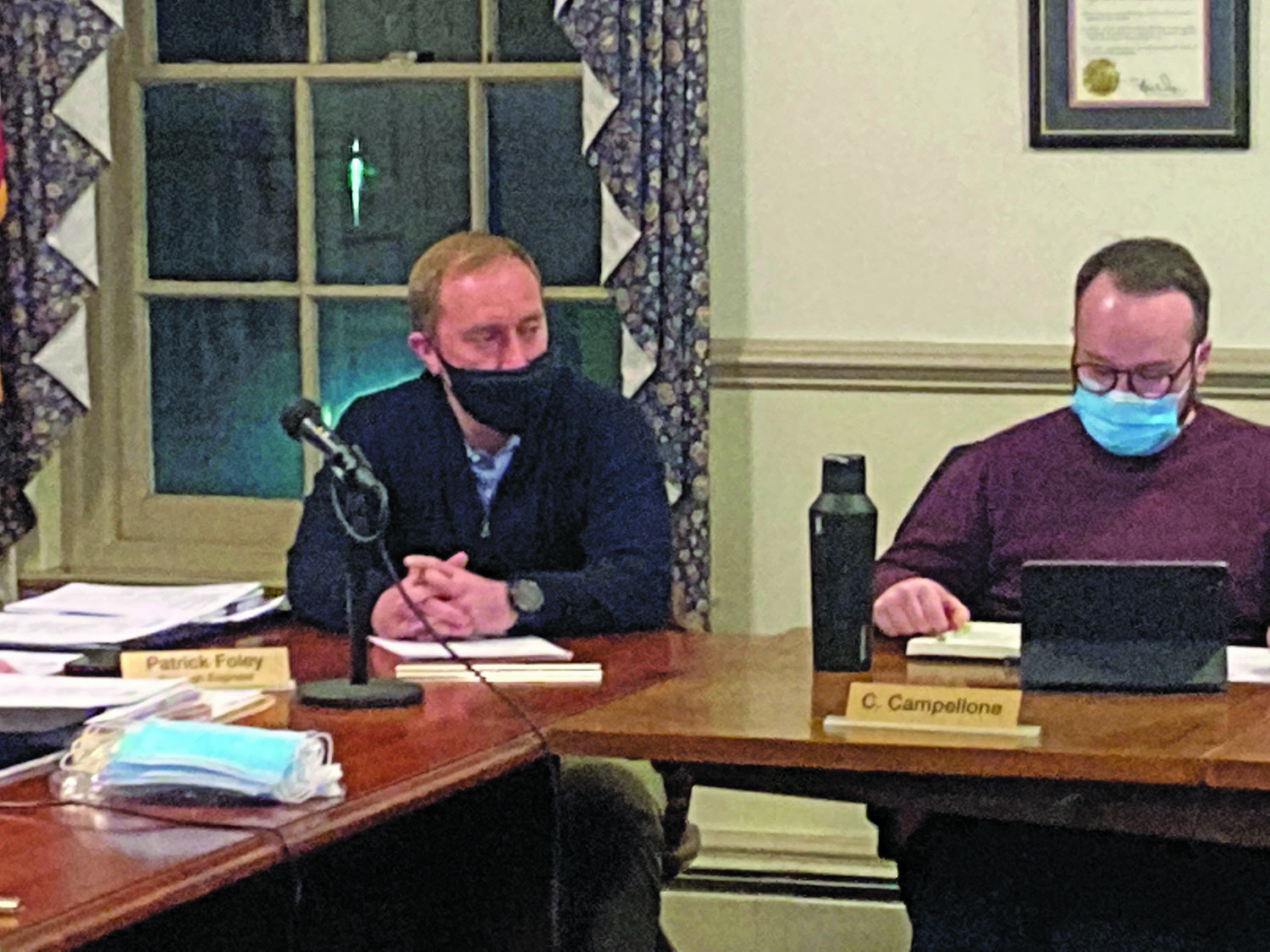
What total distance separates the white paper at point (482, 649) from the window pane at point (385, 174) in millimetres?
1519

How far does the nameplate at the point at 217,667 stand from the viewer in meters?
2.15

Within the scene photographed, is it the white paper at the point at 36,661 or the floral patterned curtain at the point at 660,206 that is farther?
the floral patterned curtain at the point at 660,206

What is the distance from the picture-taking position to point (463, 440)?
2781 millimetres

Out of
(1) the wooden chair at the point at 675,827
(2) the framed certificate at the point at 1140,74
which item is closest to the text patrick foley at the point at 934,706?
(1) the wooden chair at the point at 675,827

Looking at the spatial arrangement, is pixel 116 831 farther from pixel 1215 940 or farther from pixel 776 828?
pixel 776 828

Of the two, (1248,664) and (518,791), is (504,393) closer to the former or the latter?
(518,791)

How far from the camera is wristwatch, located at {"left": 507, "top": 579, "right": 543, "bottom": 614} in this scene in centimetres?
246

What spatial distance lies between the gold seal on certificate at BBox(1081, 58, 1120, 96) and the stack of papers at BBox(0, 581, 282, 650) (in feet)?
5.30

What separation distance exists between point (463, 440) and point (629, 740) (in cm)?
94

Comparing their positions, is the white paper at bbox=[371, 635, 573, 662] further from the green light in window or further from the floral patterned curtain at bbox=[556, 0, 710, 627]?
the green light in window

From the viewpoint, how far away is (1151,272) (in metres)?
2.57

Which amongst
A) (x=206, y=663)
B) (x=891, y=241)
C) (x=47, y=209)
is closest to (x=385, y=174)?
(x=47, y=209)

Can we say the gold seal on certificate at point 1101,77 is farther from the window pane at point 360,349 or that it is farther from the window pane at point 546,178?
the window pane at point 360,349

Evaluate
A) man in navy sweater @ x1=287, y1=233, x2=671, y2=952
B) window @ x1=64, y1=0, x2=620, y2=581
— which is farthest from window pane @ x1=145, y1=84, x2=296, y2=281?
man in navy sweater @ x1=287, y1=233, x2=671, y2=952
